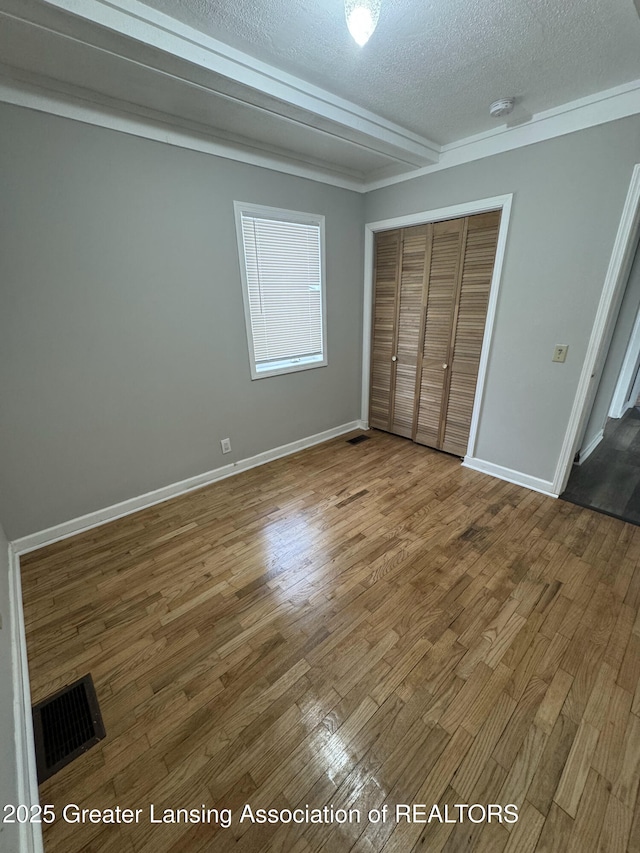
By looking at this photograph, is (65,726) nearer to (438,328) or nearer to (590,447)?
(438,328)

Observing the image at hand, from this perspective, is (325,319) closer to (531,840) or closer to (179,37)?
(179,37)

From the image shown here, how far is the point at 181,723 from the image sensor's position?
1.24 meters

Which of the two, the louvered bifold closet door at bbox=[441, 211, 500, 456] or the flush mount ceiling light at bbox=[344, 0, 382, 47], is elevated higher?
the flush mount ceiling light at bbox=[344, 0, 382, 47]

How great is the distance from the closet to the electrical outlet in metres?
0.56

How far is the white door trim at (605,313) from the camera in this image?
1.94 meters

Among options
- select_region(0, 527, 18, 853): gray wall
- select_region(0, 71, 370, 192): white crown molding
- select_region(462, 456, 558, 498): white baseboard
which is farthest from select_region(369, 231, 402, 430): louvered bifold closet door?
select_region(0, 527, 18, 853): gray wall

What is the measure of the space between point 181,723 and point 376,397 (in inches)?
124

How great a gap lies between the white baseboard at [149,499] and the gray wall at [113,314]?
0.06 meters

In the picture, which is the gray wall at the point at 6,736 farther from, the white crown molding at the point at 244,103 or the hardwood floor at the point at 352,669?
the white crown molding at the point at 244,103

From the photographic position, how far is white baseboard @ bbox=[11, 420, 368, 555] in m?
2.11

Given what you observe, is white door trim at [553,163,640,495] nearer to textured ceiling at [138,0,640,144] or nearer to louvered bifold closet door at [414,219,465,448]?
textured ceiling at [138,0,640,144]

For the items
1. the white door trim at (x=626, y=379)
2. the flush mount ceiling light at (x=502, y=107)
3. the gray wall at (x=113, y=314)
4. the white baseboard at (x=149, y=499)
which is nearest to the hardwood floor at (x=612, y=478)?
the white door trim at (x=626, y=379)

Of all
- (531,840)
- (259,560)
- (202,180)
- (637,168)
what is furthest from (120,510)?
(637,168)

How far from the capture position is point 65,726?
1.22 meters
